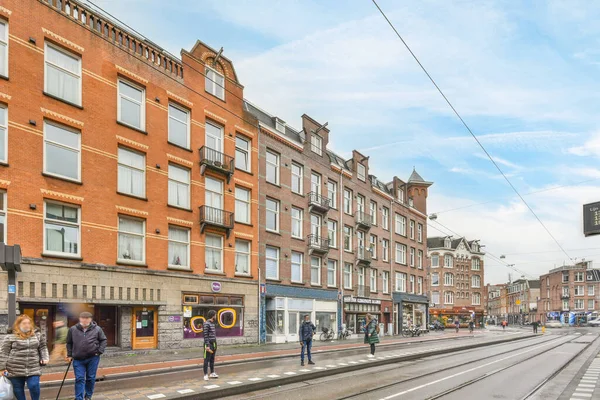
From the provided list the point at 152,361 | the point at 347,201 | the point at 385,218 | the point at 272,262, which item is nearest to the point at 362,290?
the point at 347,201

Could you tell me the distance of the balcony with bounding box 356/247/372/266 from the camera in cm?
4203

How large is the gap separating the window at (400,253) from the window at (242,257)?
23478 millimetres

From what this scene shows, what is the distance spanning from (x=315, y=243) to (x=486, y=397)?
24633 millimetres

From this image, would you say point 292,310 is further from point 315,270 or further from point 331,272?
point 331,272

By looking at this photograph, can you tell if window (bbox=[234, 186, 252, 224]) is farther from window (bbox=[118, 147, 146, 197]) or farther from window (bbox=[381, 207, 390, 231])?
window (bbox=[381, 207, 390, 231])

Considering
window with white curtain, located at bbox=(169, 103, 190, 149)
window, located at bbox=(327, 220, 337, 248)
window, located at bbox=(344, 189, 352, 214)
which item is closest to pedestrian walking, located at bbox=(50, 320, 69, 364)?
window with white curtain, located at bbox=(169, 103, 190, 149)

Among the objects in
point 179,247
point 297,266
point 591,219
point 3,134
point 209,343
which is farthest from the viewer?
point 297,266

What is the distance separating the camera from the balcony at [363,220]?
4234 centimetres

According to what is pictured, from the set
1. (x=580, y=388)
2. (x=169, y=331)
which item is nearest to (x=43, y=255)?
(x=169, y=331)

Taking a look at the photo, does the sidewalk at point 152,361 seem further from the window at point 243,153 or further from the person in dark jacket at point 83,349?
the window at point 243,153

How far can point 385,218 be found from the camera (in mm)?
48500

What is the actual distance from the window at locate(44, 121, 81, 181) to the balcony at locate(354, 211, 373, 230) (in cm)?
2505

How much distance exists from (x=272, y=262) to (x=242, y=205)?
4424mm

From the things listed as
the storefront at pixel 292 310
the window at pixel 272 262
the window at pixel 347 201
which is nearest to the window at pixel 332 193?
the window at pixel 347 201
